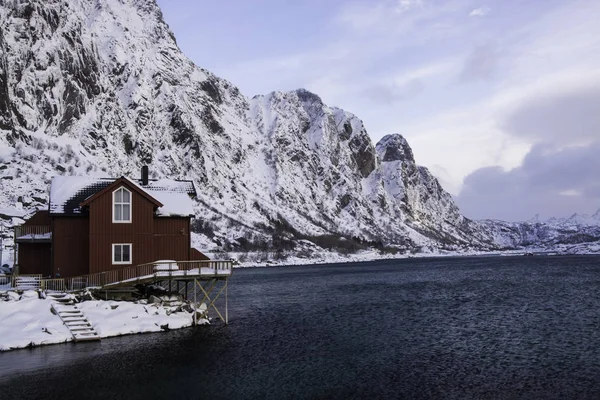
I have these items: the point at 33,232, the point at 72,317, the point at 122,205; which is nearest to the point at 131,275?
the point at 122,205

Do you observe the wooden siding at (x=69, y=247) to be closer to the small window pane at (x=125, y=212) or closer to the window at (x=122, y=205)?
the window at (x=122, y=205)

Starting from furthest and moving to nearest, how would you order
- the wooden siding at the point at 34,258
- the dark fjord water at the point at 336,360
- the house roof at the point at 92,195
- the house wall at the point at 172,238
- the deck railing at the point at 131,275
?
the wooden siding at the point at 34,258, the house wall at the point at 172,238, the house roof at the point at 92,195, the deck railing at the point at 131,275, the dark fjord water at the point at 336,360

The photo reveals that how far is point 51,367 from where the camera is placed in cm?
3559

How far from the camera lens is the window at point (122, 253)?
175ft

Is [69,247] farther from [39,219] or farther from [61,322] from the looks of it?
[61,322]

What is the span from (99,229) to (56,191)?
825 centimetres

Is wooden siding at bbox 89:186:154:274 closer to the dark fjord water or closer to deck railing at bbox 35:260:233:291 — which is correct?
deck railing at bbox 35:260:233:291

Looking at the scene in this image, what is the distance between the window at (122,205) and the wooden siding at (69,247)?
4.43m

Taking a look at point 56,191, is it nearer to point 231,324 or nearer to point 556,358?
point 231,324

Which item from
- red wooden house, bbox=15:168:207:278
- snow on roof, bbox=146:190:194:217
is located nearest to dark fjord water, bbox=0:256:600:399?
red wooden house, bbox=15:168:207:278

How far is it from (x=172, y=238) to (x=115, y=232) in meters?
6.10

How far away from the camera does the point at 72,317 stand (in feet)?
151

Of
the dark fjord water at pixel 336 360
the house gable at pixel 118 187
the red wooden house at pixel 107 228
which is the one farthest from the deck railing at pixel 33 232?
the dark fjord water at pixel 336 360

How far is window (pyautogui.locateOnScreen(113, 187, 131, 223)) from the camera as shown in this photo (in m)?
53.5
